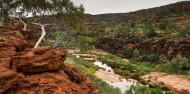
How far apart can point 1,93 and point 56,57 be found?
4097 millimetres

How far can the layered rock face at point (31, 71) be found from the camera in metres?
12.4

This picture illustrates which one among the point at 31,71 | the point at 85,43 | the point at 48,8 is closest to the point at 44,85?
the point at 31,71

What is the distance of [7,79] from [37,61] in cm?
244

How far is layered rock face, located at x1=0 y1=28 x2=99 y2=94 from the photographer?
12.4 m

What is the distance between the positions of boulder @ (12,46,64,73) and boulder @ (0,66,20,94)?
4.12 feet

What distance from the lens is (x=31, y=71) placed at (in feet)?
46.5

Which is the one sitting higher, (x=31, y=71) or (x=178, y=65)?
(x=31, y=71)

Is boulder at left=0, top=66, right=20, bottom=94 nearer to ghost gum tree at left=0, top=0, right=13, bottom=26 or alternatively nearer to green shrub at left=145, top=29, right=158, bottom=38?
ghost gum tree at left=0, top=0, right=13, bottom=26

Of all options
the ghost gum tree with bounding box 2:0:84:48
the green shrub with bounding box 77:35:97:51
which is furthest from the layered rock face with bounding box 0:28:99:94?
the green shrub with bounding box 77:35:97:51

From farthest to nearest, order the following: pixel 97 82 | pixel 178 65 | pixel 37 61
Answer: pixel 178 65
pixel 97 82
pixel 37 61

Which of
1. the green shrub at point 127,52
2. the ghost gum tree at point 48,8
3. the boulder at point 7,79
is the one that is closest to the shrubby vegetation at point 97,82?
the ghost gum tree at point 48,8

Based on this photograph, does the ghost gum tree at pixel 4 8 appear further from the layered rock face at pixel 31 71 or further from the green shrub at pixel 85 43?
the green shrub at pixel 85 43

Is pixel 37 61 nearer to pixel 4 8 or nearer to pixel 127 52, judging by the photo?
pixel 4 8

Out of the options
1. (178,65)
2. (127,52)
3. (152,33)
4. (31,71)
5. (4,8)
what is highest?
(4,8)
